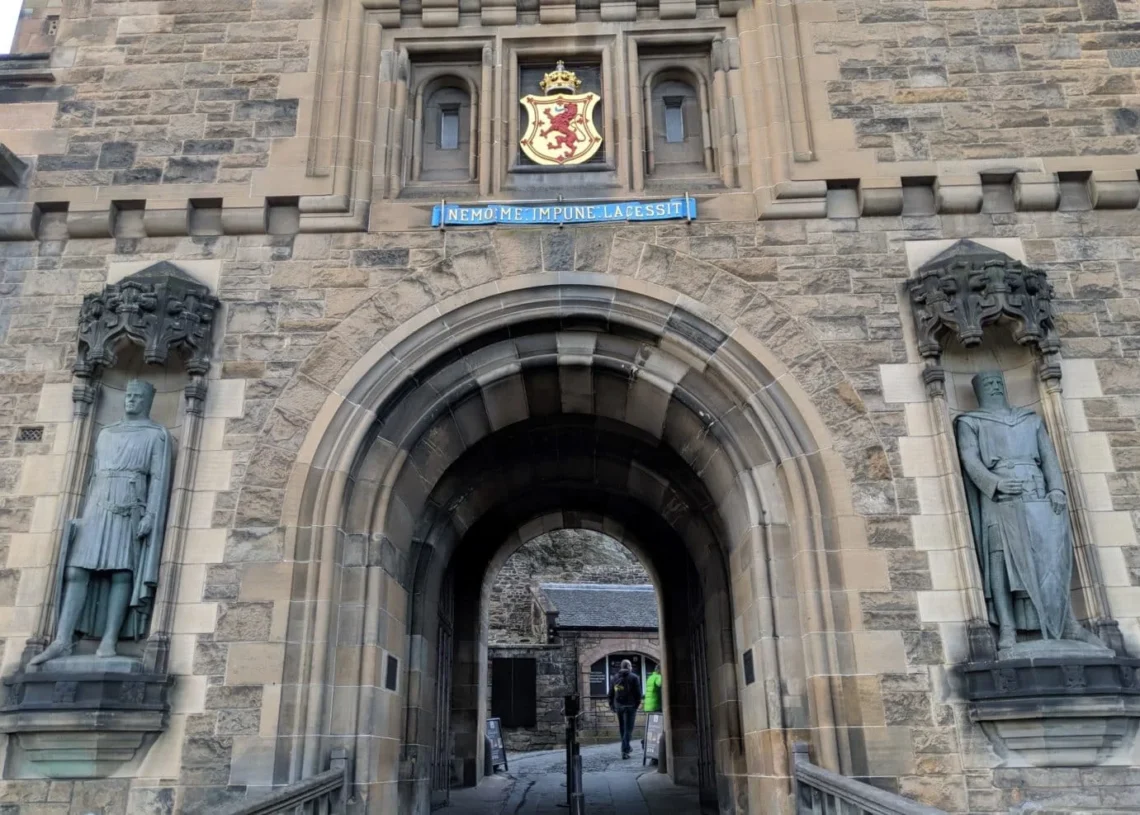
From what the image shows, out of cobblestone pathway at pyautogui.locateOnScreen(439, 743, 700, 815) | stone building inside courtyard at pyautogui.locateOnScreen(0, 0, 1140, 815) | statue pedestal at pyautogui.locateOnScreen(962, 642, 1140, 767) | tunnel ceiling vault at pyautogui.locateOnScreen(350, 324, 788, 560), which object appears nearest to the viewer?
statue pedestal at pyautogui.locateOnScreen(962, 642, 1140, 767)

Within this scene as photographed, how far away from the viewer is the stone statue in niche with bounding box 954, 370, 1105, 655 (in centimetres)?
585

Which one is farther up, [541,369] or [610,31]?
[610,31]

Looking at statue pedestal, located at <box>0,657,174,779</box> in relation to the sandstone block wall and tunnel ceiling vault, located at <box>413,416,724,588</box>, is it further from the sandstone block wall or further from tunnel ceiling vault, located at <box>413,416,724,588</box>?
tunnel ceiling vault, located at <box>413,416,724,588</box>

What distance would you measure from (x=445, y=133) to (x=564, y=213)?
1589 mm

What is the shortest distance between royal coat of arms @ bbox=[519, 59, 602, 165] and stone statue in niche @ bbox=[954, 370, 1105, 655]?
12.5 ft

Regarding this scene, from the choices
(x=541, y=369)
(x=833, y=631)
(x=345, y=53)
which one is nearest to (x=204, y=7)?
(x=345, y=53)

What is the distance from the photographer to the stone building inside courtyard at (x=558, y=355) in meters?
5.91

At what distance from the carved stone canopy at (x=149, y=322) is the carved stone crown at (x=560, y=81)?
11.3 feet

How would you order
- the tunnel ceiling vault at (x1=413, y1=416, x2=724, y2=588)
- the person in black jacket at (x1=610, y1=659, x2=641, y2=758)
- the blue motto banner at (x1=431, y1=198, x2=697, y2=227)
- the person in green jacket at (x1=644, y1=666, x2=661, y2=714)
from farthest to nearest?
the person in black jacket at (x1=610, y1=659, x2=641, y2=758), the person in green jacket at (x1=644, y1=666, x2=661, y2=714), the tunnel ceiling vault at (x1=413, y1=416, x2=724, y2=588), the blue motto banner at (x1=431, y1=198, x2=697, y2=227)

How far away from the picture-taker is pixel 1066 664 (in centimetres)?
561

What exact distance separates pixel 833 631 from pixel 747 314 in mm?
2426

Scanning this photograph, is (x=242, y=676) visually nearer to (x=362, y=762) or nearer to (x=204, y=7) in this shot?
Result: (x=362, y=762)

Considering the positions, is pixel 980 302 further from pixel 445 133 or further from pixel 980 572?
pixel 445 133

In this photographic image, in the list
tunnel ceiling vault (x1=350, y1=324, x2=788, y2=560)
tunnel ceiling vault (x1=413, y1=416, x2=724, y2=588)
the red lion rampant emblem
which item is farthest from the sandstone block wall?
tunnel ceiling vault (x1=413, y1=416, x2=724, y2=588)
